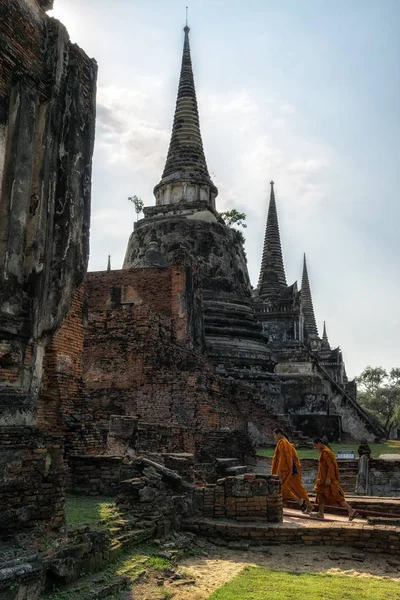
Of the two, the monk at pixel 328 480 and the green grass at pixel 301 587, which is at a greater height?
the monk at pixel 328 480

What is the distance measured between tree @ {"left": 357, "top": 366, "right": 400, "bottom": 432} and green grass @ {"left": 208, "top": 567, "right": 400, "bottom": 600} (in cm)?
4814

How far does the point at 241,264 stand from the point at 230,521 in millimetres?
20122

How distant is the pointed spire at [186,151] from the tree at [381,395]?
30738mm

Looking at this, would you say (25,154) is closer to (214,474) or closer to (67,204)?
(67,204)

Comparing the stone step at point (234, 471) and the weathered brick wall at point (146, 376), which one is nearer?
the stone step at point (234, 471)

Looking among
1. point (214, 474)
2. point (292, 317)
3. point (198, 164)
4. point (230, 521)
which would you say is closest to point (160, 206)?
point (198, 164)

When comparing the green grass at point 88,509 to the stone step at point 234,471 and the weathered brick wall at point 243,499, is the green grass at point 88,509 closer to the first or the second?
the weathered brick wall at point 243,499

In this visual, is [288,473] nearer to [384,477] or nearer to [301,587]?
[301,587]

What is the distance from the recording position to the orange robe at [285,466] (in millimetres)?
10328

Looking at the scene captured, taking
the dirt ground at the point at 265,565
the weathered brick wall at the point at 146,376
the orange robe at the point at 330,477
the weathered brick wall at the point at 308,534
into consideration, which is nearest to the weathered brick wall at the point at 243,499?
the weathered brick wall at the point at 308,534

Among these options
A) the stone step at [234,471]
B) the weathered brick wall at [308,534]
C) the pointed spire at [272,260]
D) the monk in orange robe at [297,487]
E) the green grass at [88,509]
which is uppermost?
the pointed spire at [272,260]

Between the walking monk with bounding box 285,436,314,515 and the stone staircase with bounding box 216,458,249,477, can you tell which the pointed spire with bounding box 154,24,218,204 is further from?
the walking monk with bounding box 285,436,314,515

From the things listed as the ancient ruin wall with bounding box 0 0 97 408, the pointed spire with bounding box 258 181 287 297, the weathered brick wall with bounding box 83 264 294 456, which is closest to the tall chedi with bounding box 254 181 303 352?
the pointed spire with bounding box 258 181 287 297

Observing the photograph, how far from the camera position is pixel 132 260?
2784cm
